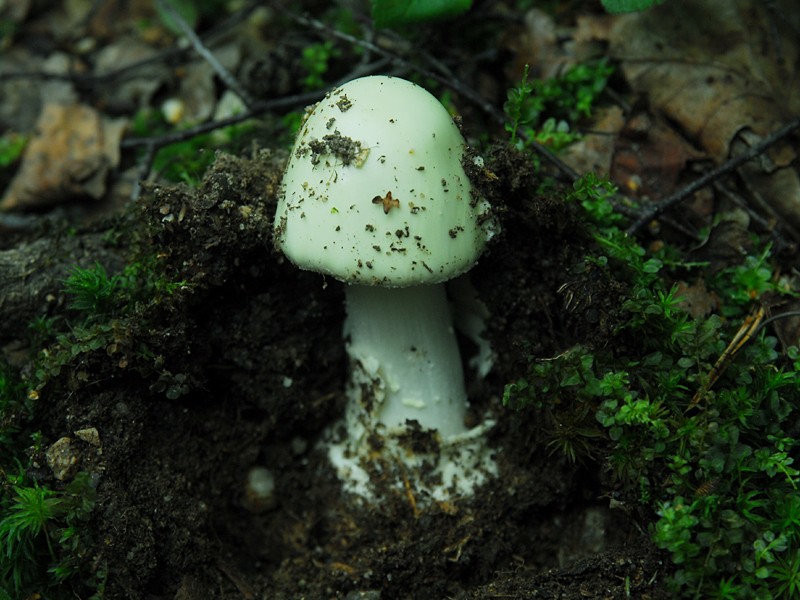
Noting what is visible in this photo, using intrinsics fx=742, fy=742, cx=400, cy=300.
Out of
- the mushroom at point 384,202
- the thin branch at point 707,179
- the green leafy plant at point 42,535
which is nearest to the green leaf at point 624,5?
the thin branch at point 707,179

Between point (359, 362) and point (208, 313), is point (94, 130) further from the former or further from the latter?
point (359, 362)

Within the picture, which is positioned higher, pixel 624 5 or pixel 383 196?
pixel 624 5

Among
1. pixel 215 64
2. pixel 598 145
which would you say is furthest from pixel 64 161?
pixel 598 145

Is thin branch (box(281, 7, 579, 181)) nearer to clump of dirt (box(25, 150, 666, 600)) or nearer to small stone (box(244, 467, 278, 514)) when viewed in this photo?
clump of dirt (box(25, 150, 666, 600))

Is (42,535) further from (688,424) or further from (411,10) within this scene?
(411,10)

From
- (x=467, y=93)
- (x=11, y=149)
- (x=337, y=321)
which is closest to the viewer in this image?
(x=337, y=321)

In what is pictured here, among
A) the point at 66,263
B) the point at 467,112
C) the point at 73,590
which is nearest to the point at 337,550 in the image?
the point at 73,590

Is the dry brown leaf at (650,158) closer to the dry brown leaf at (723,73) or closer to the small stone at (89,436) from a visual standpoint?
the dry brown leaf at (723,73)

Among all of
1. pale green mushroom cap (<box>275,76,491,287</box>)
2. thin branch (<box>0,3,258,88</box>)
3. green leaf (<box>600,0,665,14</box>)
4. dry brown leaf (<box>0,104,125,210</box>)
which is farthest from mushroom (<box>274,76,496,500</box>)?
thin branch (<box>0,3,258,88</box>)
